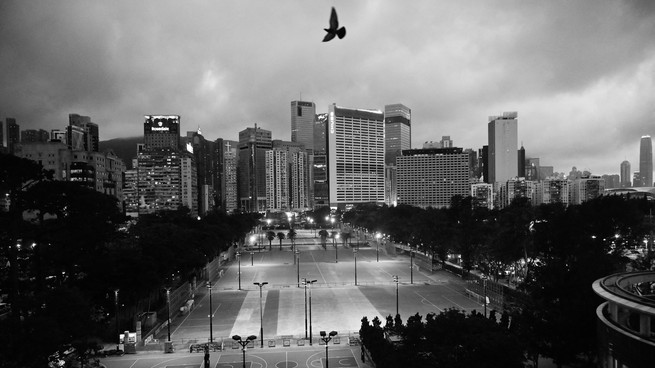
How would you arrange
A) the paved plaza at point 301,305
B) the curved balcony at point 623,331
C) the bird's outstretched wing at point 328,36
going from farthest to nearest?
the paved plaza at point 301,305, the curved balcony at point 623,331, the bird's outstretched wing at point 328,36

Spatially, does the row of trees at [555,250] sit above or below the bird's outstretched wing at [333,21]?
below

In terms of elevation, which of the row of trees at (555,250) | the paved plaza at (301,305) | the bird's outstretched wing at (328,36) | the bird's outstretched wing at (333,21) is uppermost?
the bird's outstretched wing at (333,21)

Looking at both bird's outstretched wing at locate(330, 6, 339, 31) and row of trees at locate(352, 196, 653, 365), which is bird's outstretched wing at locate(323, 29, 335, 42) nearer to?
bird's outstretched wing at locate(330, 6, 339, 31)

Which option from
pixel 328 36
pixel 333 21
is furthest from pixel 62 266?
pixel 333 21

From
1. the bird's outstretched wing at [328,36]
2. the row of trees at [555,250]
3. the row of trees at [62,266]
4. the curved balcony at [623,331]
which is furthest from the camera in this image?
the row of trees at [555,250]

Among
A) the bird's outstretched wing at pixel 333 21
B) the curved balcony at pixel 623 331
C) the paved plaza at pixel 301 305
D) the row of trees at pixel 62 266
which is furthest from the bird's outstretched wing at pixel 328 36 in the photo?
the paved plaza at pixel 301 305

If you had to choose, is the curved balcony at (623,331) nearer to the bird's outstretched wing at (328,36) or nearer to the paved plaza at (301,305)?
the paved plaza at (301,305)

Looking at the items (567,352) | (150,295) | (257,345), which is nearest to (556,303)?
(567,352)
